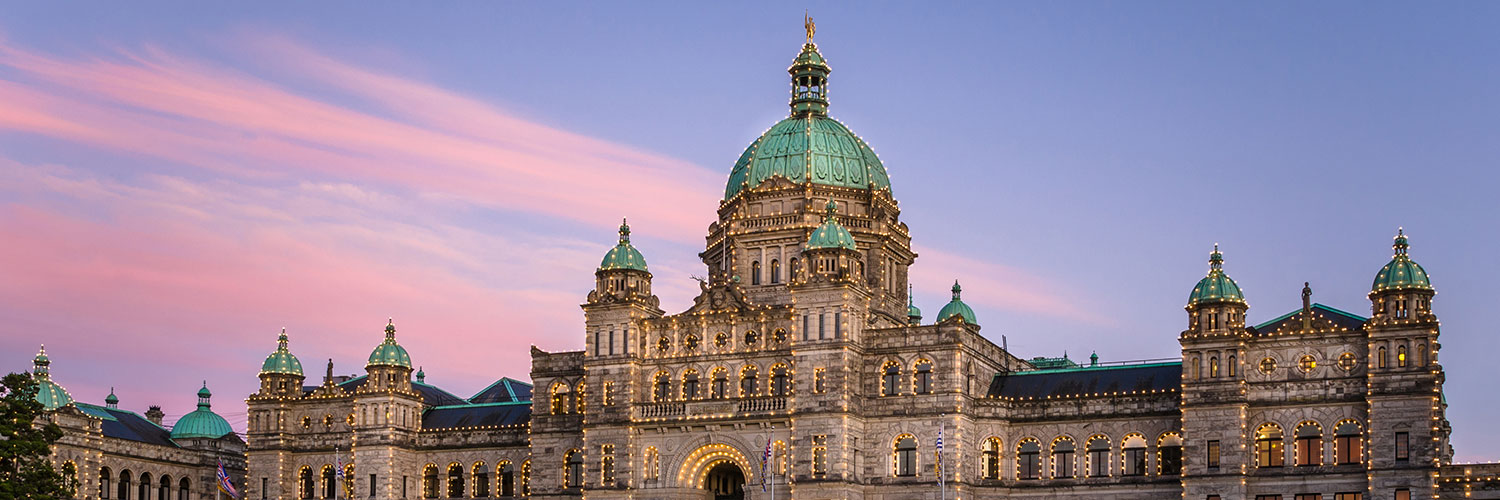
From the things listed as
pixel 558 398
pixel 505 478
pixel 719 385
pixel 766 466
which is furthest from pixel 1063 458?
pixel 505 478

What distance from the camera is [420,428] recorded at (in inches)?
5261

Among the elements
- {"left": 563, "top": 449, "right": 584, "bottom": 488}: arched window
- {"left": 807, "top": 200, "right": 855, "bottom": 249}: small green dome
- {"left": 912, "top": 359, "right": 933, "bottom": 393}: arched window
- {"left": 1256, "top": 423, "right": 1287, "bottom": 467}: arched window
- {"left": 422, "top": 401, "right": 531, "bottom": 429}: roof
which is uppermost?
{"left": 807, "top": 200, "right": 855, "bottom": 249}: small green dome

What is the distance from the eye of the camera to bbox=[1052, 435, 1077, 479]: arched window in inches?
4454

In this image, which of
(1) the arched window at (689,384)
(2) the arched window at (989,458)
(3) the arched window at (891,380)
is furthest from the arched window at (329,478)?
(2) the arched window at (989,458)

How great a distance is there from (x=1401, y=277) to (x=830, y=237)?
3267 centimetres

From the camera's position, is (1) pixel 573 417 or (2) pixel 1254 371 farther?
(1) pixel 573 417

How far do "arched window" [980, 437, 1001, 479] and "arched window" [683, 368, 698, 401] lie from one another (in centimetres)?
1823

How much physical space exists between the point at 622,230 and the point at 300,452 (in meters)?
29.8

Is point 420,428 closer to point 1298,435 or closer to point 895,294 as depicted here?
point 895,294

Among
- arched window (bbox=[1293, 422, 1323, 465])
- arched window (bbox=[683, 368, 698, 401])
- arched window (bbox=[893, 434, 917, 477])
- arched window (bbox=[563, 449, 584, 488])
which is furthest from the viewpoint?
arched window (bbox=[563, 449, 584, 488])

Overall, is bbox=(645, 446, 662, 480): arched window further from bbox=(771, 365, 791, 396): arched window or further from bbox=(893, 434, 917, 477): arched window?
bbox=(893, 434, 917, 477): arched window

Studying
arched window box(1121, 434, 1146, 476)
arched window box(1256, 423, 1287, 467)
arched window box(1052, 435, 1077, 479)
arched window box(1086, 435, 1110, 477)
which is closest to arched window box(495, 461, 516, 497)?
arched window box(1052, 435, 1077, 479)

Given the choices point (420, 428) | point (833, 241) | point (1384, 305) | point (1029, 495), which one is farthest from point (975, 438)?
point (420, 428)

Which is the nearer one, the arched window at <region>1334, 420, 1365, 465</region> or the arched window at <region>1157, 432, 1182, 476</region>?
the arched window at <region>1334, 420, 1365, 465</region>
